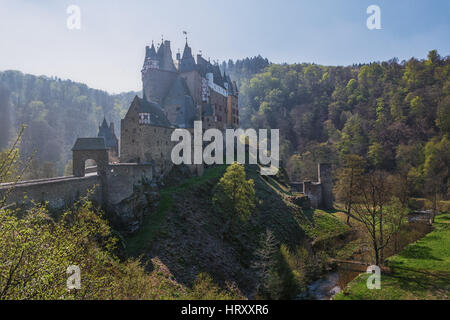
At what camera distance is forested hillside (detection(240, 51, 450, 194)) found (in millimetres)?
67875

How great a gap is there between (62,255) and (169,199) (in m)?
18.6

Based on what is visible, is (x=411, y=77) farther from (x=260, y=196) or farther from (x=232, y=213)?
(x=232, y=213)

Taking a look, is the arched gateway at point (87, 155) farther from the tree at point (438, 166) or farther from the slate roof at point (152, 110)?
the tree at point (438, 166)

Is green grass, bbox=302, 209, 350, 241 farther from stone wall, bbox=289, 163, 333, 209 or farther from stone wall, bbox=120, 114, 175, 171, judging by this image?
stone wall, bbox=120, 114, 175, 171

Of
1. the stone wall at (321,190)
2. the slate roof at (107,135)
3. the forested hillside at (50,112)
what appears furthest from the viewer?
the forested hillside at (50,112)

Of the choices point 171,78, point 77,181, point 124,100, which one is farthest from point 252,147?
point 124,100

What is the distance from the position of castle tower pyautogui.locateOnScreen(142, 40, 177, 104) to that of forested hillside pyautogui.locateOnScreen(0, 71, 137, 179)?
21.3 metres

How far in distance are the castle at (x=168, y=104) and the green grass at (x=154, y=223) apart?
333 centimetres

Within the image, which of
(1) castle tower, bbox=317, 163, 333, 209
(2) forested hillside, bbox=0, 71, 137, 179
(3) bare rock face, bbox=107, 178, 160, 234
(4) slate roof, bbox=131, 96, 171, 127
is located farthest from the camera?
(2) forested hillside, bbox=0, 71, 137, 179

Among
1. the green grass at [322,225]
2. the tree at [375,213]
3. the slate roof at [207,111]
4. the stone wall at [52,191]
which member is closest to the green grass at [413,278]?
the tree at [375,213]

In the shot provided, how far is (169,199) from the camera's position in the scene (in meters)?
29.8

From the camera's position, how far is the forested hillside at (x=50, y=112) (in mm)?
76000

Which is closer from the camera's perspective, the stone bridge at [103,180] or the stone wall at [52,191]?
the stone wall at [52,191]

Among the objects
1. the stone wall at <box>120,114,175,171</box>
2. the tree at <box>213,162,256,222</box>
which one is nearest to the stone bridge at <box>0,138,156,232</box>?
→ the stone wall at <box>120,114,175,171</box>
